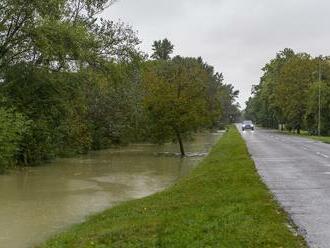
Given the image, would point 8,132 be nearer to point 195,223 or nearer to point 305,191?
→ point 305,191

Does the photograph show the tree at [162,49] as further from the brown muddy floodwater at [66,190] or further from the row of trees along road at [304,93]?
the brown muddy floodwater at [66,190]

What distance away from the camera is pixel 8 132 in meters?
25.1

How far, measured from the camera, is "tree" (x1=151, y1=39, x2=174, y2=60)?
116 meters

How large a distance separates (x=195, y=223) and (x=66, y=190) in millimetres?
10963

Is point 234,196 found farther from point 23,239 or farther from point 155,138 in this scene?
point 155,138

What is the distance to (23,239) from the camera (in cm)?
1113

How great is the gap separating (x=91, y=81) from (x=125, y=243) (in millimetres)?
25474

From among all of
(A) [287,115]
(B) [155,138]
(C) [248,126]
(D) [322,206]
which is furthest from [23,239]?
(C) [248,126]

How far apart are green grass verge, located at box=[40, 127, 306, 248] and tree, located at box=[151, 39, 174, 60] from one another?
334 ft

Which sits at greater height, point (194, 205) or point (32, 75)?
point (32, 75)

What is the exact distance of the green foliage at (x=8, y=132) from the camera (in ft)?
81.2

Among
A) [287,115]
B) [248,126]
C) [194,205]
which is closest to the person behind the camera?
[194,205]

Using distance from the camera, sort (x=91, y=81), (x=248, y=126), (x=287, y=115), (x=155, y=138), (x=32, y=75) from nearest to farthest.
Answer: (x=32, y=75) → (x=91, y=81) → (x=155, y=138) → (x=287, y=115) → (x=248, y=126)

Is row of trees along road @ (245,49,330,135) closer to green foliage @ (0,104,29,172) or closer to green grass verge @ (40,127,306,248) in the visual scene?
green foliage @ (0,104,29,172)
